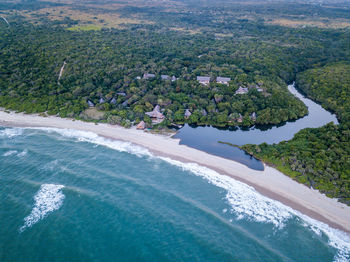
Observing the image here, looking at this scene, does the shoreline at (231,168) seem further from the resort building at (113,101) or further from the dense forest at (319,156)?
the resort building at (113,101)

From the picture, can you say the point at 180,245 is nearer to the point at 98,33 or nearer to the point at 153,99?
the point at 153,99

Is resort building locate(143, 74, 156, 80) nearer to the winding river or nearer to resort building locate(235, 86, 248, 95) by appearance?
resort building locate(235, 86, 248, 95)

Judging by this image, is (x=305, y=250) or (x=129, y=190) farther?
(x=129, y=190)

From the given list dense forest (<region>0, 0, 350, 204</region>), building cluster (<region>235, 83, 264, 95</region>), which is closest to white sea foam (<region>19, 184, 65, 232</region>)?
dense forest (<region>0, 0, 350, 204</region>)

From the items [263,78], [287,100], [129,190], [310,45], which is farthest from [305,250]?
[310,45]

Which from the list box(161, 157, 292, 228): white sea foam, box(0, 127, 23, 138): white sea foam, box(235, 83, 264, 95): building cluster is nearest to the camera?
box(161, 157, 292, 228): white sea foam

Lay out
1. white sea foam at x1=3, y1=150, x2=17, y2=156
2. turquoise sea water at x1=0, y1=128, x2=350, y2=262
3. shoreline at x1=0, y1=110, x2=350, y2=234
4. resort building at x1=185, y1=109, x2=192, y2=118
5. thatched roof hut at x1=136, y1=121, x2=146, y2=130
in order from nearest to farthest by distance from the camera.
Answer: turquoise sea water at x1=0, y1=128, x2=350, y2=262, shoreline at x1=0, y1=110, x2=350, y2=234, white sea foam at x1=3, y1=150, x2=17, y2=156, thatched roof hut at x1=136, y1=121, x2=146, y2=130, resort building at x1=185, y1=109, x2=192, y2=118

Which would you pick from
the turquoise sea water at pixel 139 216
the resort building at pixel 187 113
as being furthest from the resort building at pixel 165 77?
the turquoise sea water at pixel 139 216
